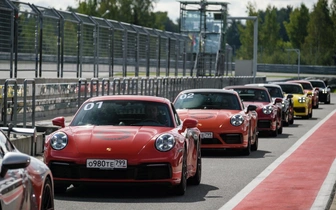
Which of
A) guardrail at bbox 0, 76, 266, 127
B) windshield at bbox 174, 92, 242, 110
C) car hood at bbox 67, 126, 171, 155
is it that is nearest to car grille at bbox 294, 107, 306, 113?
guardrail at bbox 0, 76, 266, 127

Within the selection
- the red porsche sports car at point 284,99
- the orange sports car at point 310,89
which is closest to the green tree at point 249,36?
the orange sports car at point 310,89

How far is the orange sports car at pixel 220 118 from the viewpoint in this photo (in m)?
20.1

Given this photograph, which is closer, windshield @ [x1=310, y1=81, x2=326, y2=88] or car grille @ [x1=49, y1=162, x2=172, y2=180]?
car grille @ [x1=49, y1=162, x2=172, y2=180]

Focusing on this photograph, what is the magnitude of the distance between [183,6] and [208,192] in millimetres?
50357

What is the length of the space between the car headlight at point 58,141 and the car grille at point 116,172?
0.75 ft

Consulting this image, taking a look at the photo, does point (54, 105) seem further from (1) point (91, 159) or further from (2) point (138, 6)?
(2) point (138, 6)

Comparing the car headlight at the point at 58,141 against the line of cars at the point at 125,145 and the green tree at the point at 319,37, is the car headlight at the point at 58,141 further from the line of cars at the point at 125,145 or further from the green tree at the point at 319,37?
the green tree at the point at 319,37

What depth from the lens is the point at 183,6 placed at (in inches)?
2502

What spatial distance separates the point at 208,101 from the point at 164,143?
845 centimetres

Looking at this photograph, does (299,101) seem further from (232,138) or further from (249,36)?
(249,36)

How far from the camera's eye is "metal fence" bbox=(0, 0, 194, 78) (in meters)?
24.4

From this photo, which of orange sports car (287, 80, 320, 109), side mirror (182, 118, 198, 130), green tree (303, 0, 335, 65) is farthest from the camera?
green tree (303, 0, 335, 65)

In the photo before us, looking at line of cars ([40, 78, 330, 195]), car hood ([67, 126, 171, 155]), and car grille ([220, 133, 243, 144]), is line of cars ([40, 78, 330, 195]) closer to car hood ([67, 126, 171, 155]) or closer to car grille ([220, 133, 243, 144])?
car hood ([67, 126, 171, 155])

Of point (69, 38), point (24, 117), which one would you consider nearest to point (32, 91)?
point (24, 117)
